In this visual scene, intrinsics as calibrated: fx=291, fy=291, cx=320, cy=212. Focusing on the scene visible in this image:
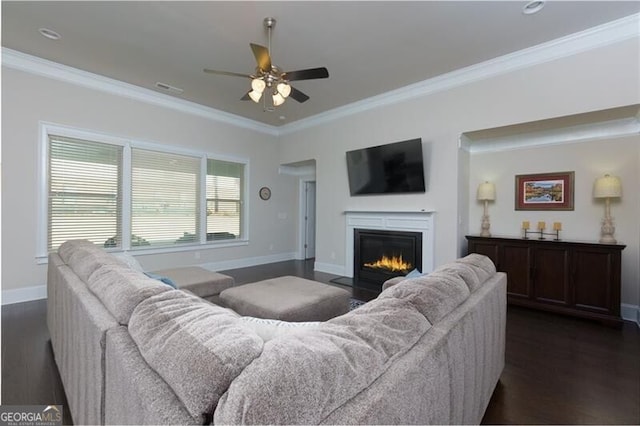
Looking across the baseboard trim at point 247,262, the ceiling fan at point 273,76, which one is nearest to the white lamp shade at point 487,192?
the ceiling fan at point 273,76

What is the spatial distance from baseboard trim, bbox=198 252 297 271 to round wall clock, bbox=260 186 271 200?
1.35m

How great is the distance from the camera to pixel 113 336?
1.04 m

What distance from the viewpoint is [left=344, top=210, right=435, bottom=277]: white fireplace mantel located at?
171 inches

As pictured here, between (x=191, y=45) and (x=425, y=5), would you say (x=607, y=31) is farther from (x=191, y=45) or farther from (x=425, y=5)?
(x=191, y=45)

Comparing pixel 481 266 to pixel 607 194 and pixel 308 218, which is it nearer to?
pixel 607 194

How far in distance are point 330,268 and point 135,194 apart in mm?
3645

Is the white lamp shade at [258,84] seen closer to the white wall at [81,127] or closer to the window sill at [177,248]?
the white wall at [81,127]

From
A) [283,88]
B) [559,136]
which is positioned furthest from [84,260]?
[559,136]

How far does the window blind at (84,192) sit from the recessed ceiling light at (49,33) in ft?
4.43

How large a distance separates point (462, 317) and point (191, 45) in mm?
3873

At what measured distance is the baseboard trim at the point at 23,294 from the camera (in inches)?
145

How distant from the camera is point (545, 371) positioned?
2279 millimetres

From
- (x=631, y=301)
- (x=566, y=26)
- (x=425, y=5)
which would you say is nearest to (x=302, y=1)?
(x=425, y=5)

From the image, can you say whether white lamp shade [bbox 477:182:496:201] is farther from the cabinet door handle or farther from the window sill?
the window sill
